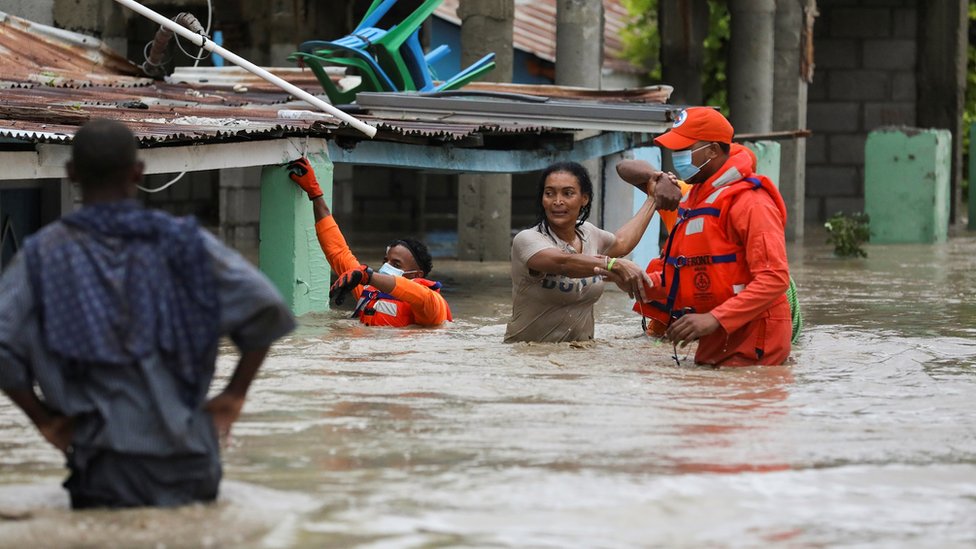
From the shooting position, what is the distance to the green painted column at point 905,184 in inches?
824

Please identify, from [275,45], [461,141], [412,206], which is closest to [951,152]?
[412,206]

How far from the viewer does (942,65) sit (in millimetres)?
23703

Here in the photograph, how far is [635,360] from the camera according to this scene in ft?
28.7

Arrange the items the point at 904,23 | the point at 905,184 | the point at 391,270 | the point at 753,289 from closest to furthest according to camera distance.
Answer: the point at 753,289
the point at 391,270
the point at 905,184
the point at 904,23

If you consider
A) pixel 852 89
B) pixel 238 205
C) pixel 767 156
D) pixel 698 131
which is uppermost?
pixel 852 89

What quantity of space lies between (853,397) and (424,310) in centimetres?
312

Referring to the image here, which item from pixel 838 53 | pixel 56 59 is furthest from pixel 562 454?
pixel 838 53

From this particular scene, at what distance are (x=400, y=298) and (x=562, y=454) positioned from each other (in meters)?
3.89

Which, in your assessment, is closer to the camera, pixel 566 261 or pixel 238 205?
pixel 566 261

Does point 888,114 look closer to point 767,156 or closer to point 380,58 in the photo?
point 767,156

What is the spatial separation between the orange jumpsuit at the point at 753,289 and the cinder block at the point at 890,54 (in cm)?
1813

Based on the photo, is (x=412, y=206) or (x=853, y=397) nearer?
(x=853, y=397)

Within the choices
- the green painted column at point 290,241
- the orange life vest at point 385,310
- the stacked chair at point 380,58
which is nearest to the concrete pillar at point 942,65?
the stacked chair at point 380,58

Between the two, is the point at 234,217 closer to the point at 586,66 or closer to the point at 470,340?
the point at 586,66
